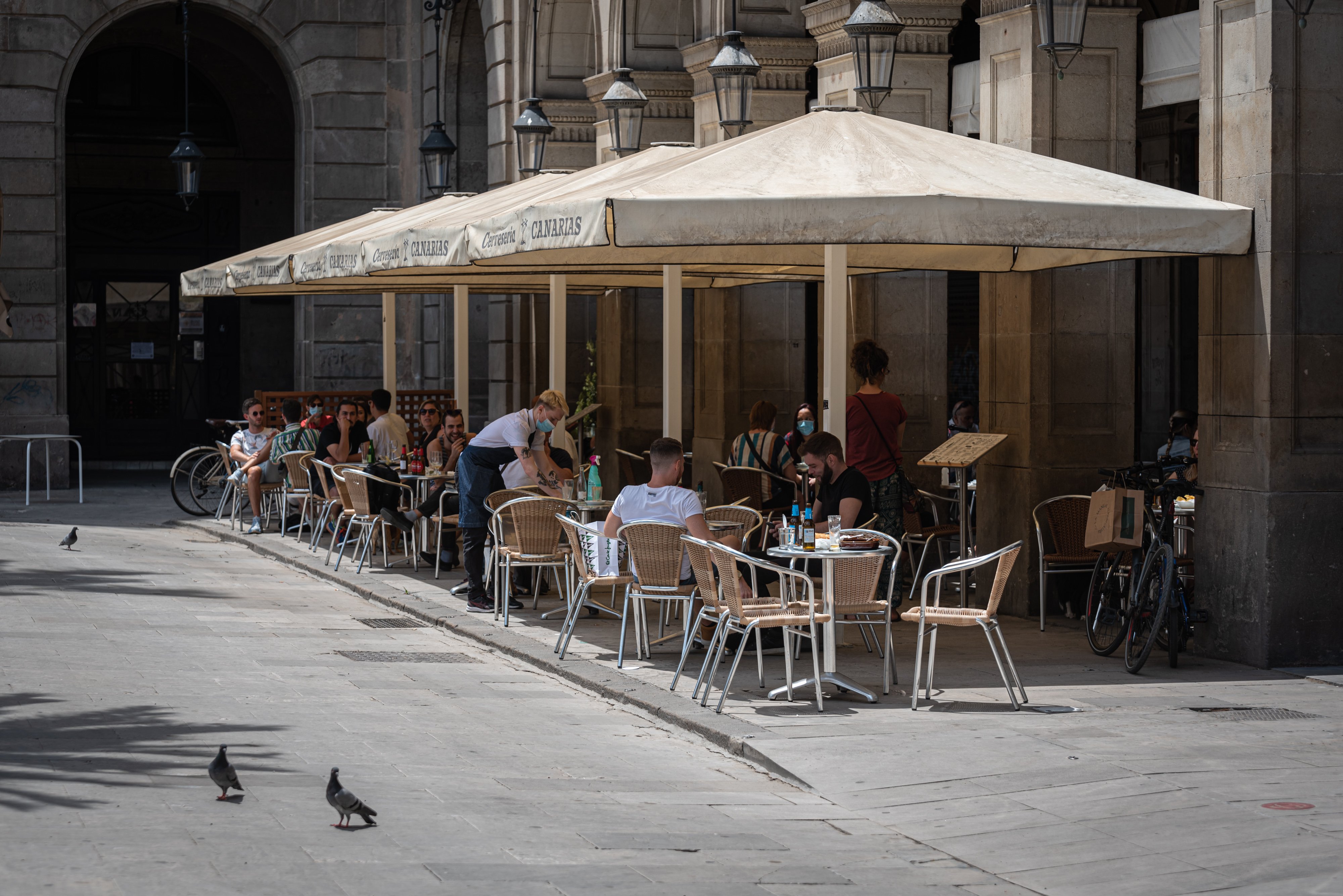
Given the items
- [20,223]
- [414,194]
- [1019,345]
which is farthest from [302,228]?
[1019,345]

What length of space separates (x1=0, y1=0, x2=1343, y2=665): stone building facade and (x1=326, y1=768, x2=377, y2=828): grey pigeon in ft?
19.7

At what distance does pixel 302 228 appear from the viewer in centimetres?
2705

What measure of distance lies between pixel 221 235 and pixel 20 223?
6926mm

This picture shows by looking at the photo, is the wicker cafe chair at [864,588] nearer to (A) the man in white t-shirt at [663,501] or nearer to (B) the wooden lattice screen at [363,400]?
(A) the man in white t-shirt at [663,501]

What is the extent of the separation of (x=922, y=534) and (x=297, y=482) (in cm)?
706

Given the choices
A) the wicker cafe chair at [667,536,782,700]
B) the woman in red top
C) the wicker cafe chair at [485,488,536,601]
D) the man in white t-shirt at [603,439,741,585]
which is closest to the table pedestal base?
the wicker cafe chair at [667,536,782,700]

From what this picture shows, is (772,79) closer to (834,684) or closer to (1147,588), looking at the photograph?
(1147,588)

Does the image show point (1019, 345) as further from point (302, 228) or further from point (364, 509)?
point (302, 228)

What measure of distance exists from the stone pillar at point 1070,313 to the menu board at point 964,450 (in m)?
0.26

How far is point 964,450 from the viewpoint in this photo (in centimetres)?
1305

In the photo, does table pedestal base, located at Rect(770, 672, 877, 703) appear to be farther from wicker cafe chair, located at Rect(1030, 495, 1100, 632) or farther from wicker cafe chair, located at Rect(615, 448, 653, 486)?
wicker cafe chair, located at Rect(615, 448, 653, 486)

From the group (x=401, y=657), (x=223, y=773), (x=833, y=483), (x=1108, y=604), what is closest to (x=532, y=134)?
(x=401, y=657)

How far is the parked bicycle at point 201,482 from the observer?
→ 21.5 metres

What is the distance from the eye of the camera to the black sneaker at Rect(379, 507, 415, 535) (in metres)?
15.6
